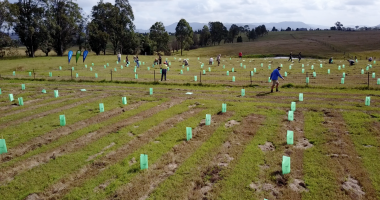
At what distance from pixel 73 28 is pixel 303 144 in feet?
216

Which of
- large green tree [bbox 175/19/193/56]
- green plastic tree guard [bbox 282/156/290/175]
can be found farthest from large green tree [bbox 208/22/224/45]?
green plastic tree guard [bbox 282/156/290/175]

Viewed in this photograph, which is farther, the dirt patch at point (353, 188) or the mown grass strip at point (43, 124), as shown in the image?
the mown grass strip at point (43, 124)

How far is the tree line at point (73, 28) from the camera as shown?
57.7 metres

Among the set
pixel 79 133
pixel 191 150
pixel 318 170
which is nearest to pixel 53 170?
pixel 79 133

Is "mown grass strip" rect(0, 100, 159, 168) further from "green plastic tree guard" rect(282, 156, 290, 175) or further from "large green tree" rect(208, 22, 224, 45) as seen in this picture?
"large green tree" rect(208, 22, 224, 45)

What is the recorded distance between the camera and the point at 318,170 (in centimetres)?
714

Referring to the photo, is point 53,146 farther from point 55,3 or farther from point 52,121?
point 55,3

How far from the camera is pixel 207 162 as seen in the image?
25.4 feet

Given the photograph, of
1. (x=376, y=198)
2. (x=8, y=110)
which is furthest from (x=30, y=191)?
(x=8, y=110)

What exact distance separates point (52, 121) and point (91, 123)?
1.86 meters

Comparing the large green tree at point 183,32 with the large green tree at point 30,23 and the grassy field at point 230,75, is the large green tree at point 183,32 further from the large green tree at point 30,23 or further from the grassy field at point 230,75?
the grassy field at point 230,75

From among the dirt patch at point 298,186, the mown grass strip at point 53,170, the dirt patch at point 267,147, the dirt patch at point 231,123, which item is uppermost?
the dirt patch at point 231,123

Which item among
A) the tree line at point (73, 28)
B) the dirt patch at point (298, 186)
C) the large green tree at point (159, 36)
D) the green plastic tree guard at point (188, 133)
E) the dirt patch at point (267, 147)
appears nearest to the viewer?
the dirt patch at point (298, 186)

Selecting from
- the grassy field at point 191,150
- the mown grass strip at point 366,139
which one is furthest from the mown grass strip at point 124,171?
the mown grass strip at point 366,139
